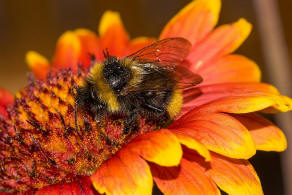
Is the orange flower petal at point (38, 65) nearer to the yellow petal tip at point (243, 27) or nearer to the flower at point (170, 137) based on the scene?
the flower at point (170, 137)

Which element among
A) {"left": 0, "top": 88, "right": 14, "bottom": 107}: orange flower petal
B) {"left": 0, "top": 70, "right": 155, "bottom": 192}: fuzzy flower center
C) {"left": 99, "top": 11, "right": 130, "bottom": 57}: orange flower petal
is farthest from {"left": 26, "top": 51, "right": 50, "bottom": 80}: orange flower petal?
{"left": 0, "top": 70, "right": 155, "bottom": 192}: fuzzy flower center

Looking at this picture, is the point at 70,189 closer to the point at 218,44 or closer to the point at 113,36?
the point at 218,44

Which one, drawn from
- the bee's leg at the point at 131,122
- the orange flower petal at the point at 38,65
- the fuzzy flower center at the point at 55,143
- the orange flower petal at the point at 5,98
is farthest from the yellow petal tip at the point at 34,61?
the bee's leg at the point at 131,122

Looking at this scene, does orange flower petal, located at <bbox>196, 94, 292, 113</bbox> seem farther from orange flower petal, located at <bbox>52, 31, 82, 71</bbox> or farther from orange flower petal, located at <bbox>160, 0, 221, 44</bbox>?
orange flower petal, located at <bbox>52, 31, 82, 71</bbox>

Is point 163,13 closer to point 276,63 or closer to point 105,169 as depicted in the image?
point 276,63

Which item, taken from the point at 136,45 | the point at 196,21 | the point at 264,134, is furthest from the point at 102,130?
the point at 136,45

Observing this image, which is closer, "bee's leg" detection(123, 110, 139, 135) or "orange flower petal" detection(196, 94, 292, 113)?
"orange flower petal" detection(196, 94, 292, 113)
